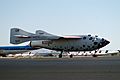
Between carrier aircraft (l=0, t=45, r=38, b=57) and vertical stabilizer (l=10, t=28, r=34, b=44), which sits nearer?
vertical stabilizer (l=10, t=28, r=34, b=44)

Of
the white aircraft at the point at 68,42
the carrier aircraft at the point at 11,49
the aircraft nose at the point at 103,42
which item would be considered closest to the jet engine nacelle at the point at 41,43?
the white aircraft at the point at 68,42

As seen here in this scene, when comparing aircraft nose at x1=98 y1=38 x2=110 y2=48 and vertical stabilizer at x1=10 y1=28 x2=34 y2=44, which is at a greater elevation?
vertical stabilizer at x1=10 y1=28 x2=34 y2=44

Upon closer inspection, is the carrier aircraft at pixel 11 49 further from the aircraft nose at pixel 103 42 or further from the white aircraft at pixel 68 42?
the aircraft nose at pixel 103 42
